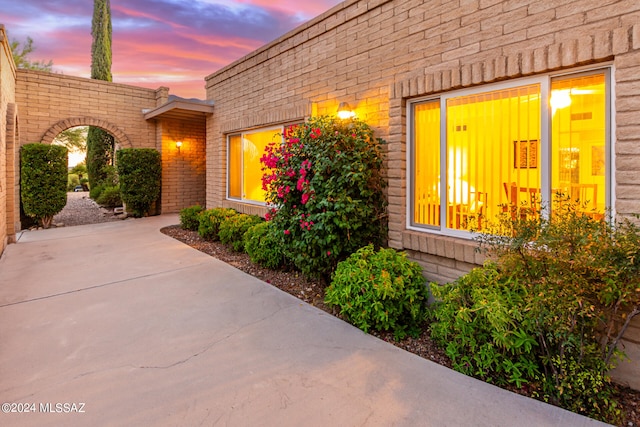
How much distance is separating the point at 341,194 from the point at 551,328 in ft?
7.28

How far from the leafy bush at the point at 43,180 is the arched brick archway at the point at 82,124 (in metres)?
1.08

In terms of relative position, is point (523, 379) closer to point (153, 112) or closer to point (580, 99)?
point (580, 99)

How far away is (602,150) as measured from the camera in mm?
2660

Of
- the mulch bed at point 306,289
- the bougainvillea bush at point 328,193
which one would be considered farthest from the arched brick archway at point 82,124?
the bougainvillea bush at point 328,193

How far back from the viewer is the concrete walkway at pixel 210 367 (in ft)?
6.55

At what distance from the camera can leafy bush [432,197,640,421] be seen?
203 cm

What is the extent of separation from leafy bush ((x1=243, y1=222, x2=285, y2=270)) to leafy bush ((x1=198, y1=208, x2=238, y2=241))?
173 centimetres

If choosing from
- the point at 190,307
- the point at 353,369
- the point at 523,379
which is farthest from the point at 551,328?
the point at 190,307

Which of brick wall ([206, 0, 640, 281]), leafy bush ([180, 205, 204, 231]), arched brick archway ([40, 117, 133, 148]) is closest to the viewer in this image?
brick wall ([206, 0, 640, 281])

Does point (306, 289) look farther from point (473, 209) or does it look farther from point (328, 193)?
point (473, 209)

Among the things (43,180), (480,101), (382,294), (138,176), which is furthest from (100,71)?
(382,294)

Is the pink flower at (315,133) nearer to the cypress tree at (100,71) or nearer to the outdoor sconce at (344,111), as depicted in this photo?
the outdoor sconce at (344,111)

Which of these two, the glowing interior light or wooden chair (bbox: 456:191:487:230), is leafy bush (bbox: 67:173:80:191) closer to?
wooden chair (bbox: 456:191:487:230)

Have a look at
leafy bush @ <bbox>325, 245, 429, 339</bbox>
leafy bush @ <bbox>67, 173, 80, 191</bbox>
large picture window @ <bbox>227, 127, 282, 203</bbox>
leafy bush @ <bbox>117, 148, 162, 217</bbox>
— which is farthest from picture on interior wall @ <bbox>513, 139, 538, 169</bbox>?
leafy bush @ <bbox>67, 173, 80, 191</bbox>
